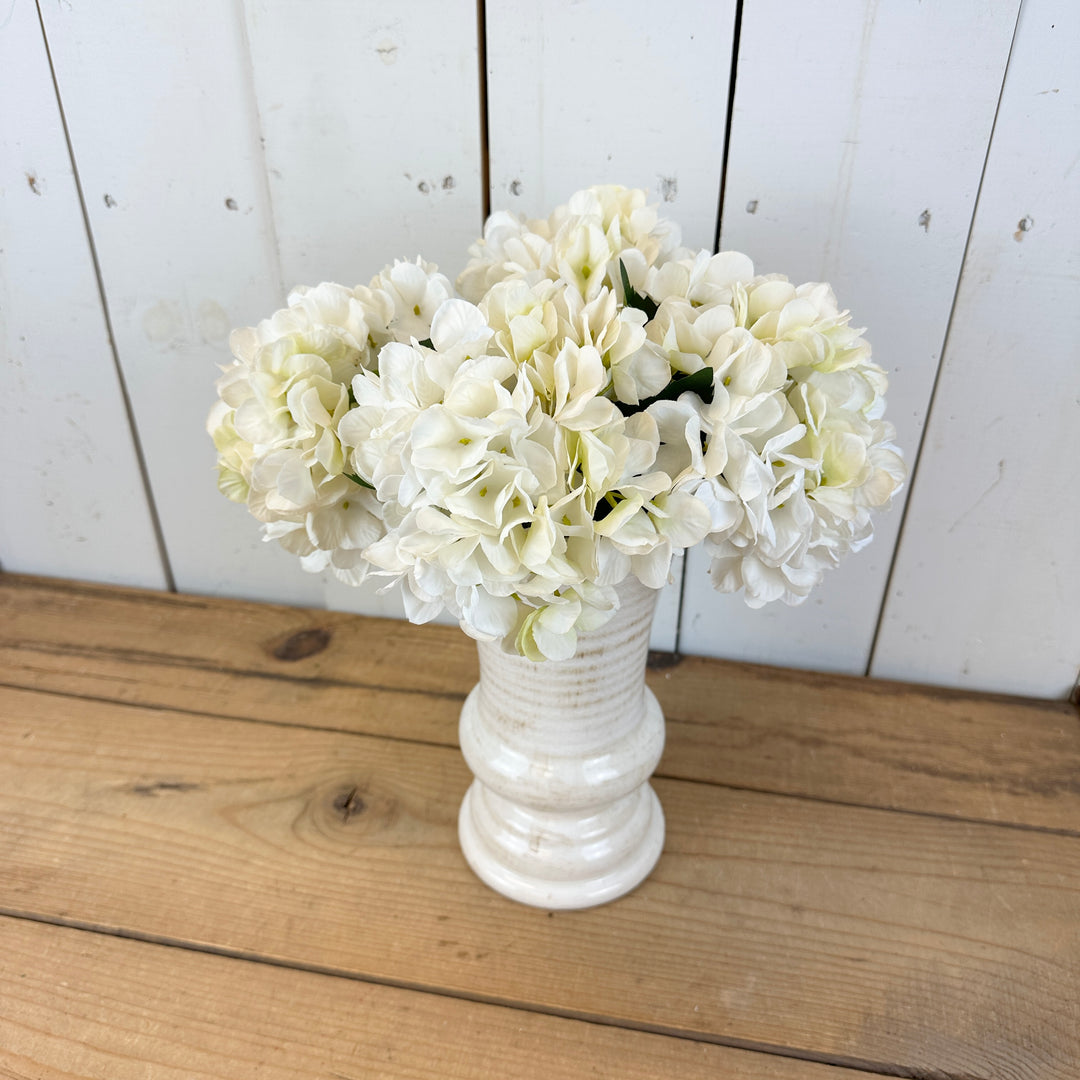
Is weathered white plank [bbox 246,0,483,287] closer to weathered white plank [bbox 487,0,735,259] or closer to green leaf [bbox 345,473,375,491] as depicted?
weathered white plank [bbox 487,0,735,259]

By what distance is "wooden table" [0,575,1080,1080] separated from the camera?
542 millimetres

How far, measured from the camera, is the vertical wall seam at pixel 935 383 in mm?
619

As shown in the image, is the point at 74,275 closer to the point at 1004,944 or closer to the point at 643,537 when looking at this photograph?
the point at 643,537

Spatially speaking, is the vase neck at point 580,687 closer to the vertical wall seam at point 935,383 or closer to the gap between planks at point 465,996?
the gap between planks at point 465,996

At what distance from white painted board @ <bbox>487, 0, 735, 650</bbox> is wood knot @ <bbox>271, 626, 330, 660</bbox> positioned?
45cm

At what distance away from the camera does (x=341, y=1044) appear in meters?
0.54

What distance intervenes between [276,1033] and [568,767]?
0.24 metres

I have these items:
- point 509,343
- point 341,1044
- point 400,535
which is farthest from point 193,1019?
point 509,343

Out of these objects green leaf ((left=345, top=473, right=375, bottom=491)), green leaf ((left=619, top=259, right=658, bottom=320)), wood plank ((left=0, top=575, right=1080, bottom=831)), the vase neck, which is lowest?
wood plank ((left=0, top=575, right=1080, bottom=831))

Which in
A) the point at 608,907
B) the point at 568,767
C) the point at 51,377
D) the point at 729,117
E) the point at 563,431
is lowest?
the point at 608,907

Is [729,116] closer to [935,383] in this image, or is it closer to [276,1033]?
[935,383]

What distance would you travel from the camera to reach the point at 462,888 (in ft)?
2.10

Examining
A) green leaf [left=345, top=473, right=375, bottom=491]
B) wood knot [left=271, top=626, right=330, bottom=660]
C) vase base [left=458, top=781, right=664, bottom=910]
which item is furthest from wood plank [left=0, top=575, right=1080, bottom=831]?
green leaf [left=345, top=473, right=375, bottom=491]

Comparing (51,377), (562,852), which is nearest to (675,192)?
(562,852)
